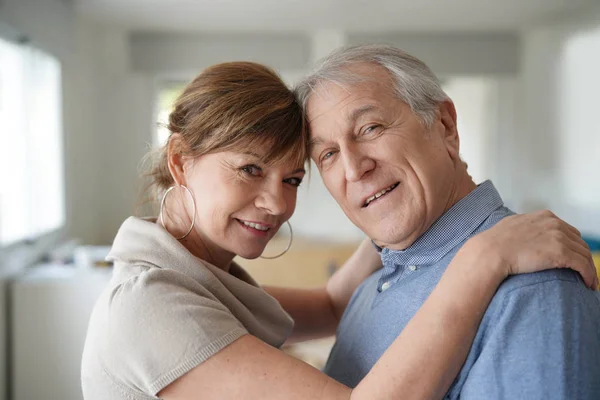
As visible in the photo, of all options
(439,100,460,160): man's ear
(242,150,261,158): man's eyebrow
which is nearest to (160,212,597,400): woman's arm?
(439,100,460,160): man's ear

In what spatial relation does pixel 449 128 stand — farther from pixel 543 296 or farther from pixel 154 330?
pixel 154 330

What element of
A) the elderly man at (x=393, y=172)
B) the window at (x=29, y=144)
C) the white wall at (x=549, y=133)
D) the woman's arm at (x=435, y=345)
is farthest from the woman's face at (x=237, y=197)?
the white wall at (x=549, y=133)

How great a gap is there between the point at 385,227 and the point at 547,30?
17.1ft

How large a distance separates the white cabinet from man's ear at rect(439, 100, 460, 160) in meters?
2.45

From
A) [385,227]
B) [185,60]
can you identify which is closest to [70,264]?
[185,60]

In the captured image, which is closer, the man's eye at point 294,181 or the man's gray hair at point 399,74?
the man's gray hair at point 399,74

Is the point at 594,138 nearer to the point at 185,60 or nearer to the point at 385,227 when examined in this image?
the point at 185,60

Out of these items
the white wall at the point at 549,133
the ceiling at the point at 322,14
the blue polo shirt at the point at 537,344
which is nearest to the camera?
the blue polo shirt at the point at 537,344

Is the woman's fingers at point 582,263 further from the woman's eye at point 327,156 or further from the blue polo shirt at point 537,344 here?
the woman's eye at point 327,156

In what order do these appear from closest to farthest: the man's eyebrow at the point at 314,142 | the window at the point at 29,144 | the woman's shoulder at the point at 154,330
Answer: the woman's shoulder at the point at 154,330
the man's eyebrow at the point at 314,142
the window at the point at 29,144

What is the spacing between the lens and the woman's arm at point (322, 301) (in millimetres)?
1592

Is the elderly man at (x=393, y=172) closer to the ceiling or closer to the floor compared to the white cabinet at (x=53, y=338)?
closer to the ceiling

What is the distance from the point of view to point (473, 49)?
600 cm

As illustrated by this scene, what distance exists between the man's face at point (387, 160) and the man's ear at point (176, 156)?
31 cm
